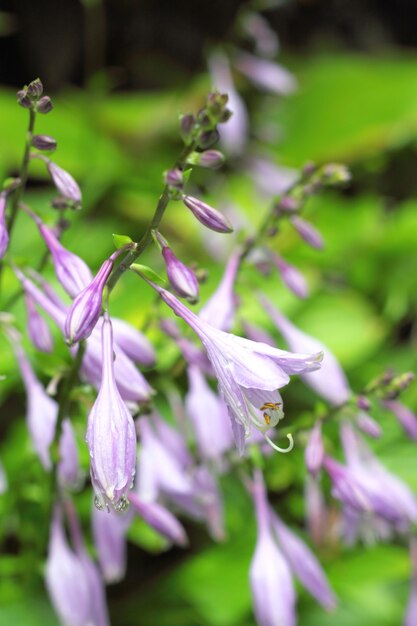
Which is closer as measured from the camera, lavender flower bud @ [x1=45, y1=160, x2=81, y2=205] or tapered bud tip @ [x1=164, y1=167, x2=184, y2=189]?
tapered bud tip @ [x1=164, y1=167, x2=184, y2=189]

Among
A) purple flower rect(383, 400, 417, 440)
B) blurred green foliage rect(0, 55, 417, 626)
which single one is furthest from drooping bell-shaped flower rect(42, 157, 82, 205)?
purple flower rect(383, 400, 417, 440)

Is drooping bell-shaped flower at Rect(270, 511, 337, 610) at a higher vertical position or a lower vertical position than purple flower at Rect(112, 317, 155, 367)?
lower

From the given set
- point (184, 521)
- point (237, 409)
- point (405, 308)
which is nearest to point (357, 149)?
point (405, 308)

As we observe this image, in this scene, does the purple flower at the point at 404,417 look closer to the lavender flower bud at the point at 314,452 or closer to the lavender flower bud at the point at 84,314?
the lavender flower bud at the point at 314,452

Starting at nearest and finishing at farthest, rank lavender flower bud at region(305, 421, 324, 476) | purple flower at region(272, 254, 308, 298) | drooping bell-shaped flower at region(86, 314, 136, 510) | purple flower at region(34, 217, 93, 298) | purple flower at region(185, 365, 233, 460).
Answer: drooping bell-shaped flower at region(86, 314, 136, 510) < purple flower at region(34, 217, 93, 298) < lavender flower bud at region(305, 421, 324, 476) < purple flower at region(185, 365, 233, 460) < purple flower at region(272, 254, 308, 298)

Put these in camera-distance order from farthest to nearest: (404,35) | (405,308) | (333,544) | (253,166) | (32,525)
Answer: (404,35)
(253,166)
(405,308)
(333,544)
(32,525)

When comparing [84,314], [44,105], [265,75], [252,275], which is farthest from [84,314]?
[265,75]

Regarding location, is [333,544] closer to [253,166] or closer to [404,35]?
[253,166]

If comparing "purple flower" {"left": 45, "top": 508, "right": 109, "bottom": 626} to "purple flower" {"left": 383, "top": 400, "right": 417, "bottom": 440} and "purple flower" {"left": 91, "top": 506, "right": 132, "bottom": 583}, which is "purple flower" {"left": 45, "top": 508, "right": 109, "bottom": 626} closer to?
"purple flower" {"left": 91, "top": 506, "right": 132, "bottom": 583}
